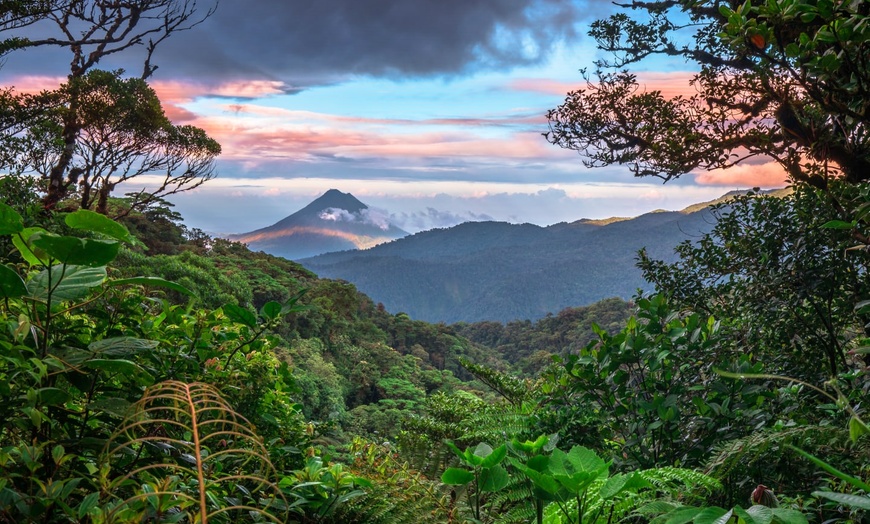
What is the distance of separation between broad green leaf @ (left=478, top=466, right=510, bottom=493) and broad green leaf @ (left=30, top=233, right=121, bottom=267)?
669 millimetres

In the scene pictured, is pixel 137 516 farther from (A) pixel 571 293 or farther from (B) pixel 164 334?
(A) pixel 571 293

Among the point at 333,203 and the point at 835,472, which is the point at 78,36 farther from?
the point at 333,203

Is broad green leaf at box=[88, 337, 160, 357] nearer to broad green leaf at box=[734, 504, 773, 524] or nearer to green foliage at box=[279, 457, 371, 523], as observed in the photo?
green foliage at box=[279, 457, 371, 523]

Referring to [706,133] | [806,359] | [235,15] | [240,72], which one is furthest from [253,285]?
[806,359]

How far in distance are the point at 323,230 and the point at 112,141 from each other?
84523 mm

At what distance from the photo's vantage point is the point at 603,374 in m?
1.90

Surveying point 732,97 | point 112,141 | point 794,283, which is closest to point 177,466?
point 794,283

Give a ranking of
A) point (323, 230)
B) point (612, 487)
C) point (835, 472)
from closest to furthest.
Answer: point (835, 472) < point (612, 487) < point (323, 230)

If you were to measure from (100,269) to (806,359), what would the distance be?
2.92 meters

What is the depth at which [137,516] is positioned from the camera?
0.55 metres

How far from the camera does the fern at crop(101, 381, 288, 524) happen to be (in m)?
0.52

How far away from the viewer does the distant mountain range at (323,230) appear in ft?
Answer: 295

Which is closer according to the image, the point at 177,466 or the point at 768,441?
the point at 177,466

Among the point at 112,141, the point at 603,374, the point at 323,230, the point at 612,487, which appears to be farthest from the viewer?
the point at 323,230
